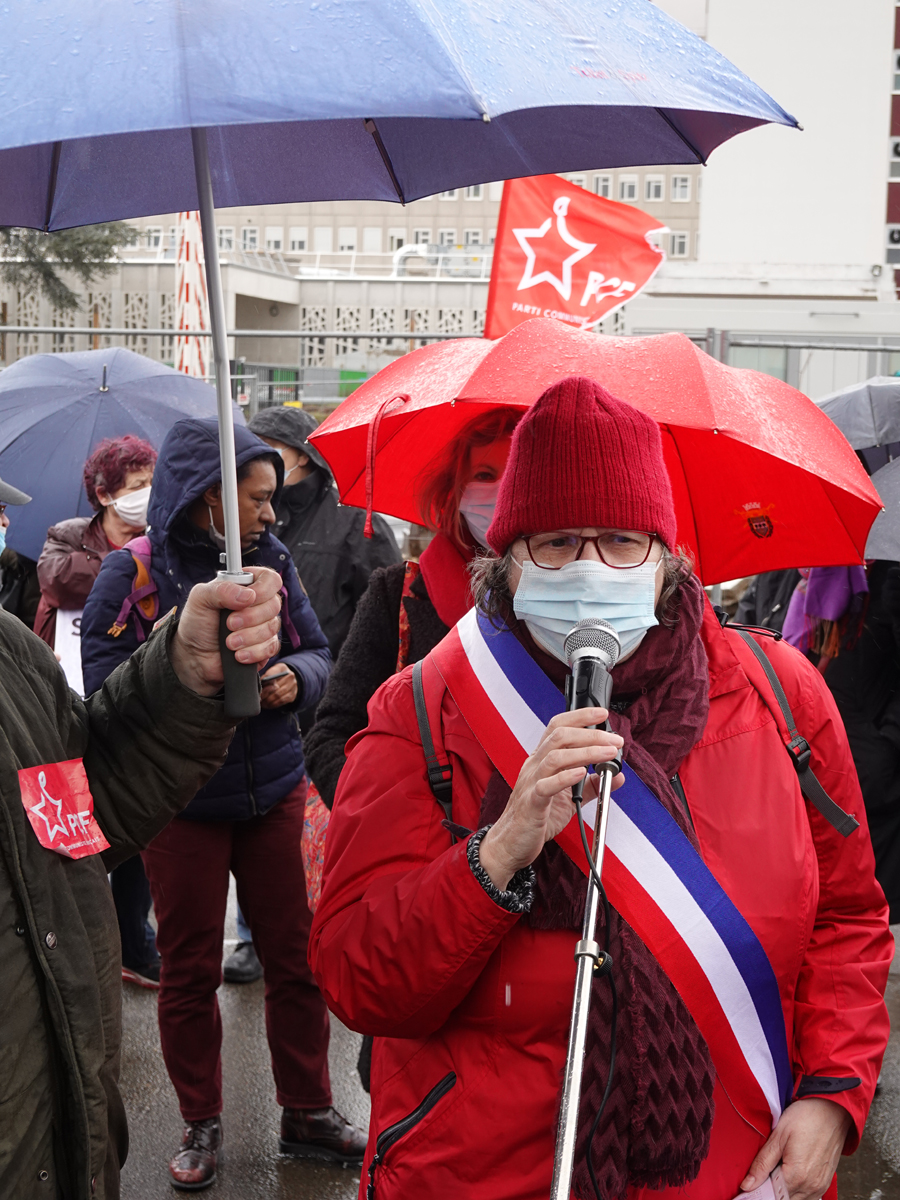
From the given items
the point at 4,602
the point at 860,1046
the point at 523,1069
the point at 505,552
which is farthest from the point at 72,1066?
the point at 4,602

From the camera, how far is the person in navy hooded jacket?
3658mm

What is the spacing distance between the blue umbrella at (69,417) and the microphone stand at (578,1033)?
15.2 feet

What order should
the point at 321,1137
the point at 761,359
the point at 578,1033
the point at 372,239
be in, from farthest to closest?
the point at 372,239
the point at 761,359
the point at 321,1137
the point at 578,1033

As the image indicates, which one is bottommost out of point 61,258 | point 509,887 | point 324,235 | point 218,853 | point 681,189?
point 218,853

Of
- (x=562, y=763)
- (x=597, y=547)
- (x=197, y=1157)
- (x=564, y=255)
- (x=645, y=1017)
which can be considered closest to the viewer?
(x=562, y=763)

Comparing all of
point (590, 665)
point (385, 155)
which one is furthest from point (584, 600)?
point (385, 155)

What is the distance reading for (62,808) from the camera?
199 cm

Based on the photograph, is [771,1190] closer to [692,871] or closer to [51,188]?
[692,871]

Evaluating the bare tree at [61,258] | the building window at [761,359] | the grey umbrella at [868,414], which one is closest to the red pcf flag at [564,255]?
the building window at [761,359]

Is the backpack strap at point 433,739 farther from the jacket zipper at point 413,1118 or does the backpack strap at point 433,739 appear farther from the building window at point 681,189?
the building window at point 681,189

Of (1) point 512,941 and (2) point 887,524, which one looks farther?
(2) point 887,524

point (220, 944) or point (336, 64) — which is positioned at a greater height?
point (336, 64)

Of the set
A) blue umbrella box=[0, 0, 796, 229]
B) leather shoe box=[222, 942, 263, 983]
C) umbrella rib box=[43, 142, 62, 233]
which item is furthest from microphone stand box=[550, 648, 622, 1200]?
leather shoe box=[222, 942, 263, 983]

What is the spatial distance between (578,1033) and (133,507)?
3.85 m
